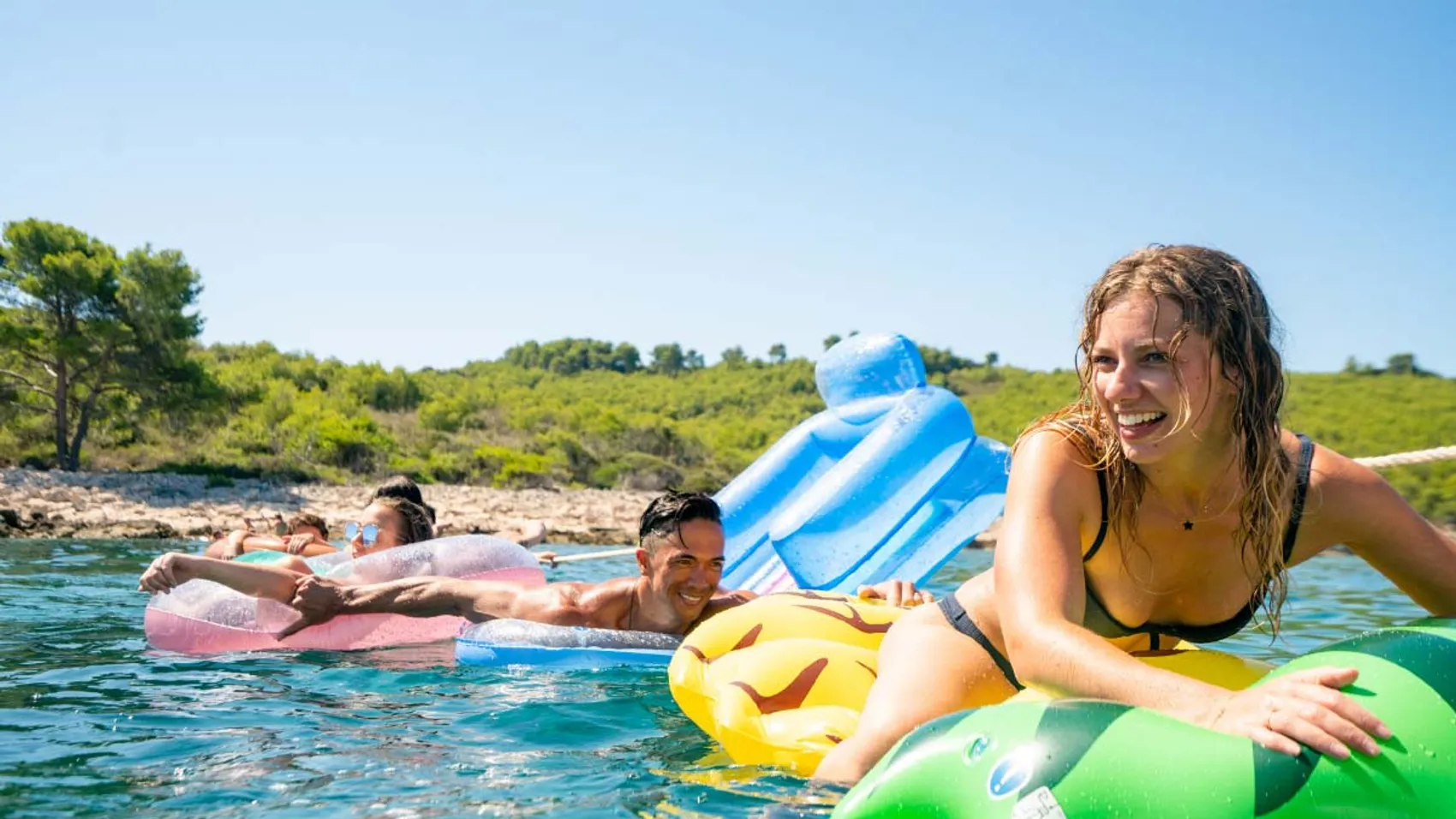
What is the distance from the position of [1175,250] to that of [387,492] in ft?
16.1

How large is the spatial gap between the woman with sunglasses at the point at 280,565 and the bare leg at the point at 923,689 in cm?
270

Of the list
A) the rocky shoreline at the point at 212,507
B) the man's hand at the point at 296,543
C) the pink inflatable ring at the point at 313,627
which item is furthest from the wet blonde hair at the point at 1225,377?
the rocky shoreline at the point at 212,507

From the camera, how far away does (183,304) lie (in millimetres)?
19625

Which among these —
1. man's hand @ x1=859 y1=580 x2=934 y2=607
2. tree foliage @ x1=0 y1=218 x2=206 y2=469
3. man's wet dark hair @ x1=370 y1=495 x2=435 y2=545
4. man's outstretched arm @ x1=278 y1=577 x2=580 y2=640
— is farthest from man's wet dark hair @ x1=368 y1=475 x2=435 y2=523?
tree foliage @ x1=0 y1=218 x2=206 y2=469

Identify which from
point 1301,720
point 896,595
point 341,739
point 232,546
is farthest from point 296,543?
point 1301,720

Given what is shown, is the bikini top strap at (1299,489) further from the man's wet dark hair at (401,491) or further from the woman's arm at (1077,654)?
the man's wet dark hair at (401,491)

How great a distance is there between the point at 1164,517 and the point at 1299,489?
0.24 m

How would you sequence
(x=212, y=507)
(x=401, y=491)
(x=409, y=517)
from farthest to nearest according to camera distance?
(x=212, y=507)
(x=401, y=491)
(x=409, y=517)

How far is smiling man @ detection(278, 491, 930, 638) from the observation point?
434 cm

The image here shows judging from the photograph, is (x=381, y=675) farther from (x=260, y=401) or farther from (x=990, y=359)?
(x=990, y=359)

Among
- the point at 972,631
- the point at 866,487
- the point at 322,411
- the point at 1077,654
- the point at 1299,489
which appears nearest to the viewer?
the point at 1077,654

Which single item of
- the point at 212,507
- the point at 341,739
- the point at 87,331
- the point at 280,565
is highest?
the point at 87,331

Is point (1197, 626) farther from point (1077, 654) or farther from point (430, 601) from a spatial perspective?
point (430, 601)

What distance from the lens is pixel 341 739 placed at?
323cm
